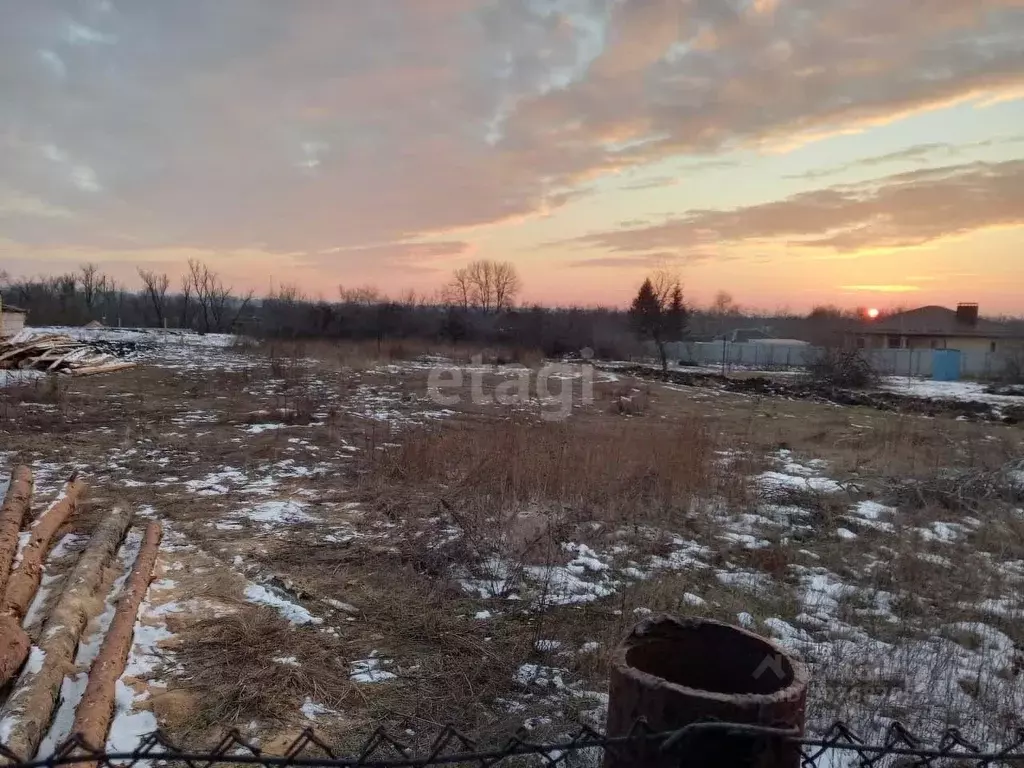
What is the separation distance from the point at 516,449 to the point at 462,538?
8.83ft

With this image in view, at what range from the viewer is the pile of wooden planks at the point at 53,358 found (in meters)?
17.0

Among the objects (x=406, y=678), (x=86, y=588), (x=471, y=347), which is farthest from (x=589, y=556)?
(x=471, y=347)

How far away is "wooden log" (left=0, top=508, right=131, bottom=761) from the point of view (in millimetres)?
2502

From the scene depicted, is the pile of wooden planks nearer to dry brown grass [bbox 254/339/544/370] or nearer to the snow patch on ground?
dry brown grass [bbox 254/339/544/370]

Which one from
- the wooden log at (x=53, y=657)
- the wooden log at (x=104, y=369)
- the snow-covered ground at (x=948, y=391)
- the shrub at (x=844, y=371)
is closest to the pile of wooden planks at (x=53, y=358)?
the wooden log at (x=104, y=369)

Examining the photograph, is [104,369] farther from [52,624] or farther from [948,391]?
[948,391]

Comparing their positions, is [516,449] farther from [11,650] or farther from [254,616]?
[11,650]

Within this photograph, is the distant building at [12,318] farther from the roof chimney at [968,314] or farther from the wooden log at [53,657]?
the roof chimney at [968,314]

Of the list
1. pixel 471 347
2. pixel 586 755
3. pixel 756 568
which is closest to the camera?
pixel 586 755

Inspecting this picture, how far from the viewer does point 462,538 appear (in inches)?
199

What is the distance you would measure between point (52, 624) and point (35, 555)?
1179 millimetres

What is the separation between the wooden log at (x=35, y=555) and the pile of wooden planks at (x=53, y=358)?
1322cm

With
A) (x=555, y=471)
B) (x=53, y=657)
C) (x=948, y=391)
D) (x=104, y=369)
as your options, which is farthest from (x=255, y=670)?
(x=948, y=391)

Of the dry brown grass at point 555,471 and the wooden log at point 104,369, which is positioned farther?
the wooden log at point 104,369
